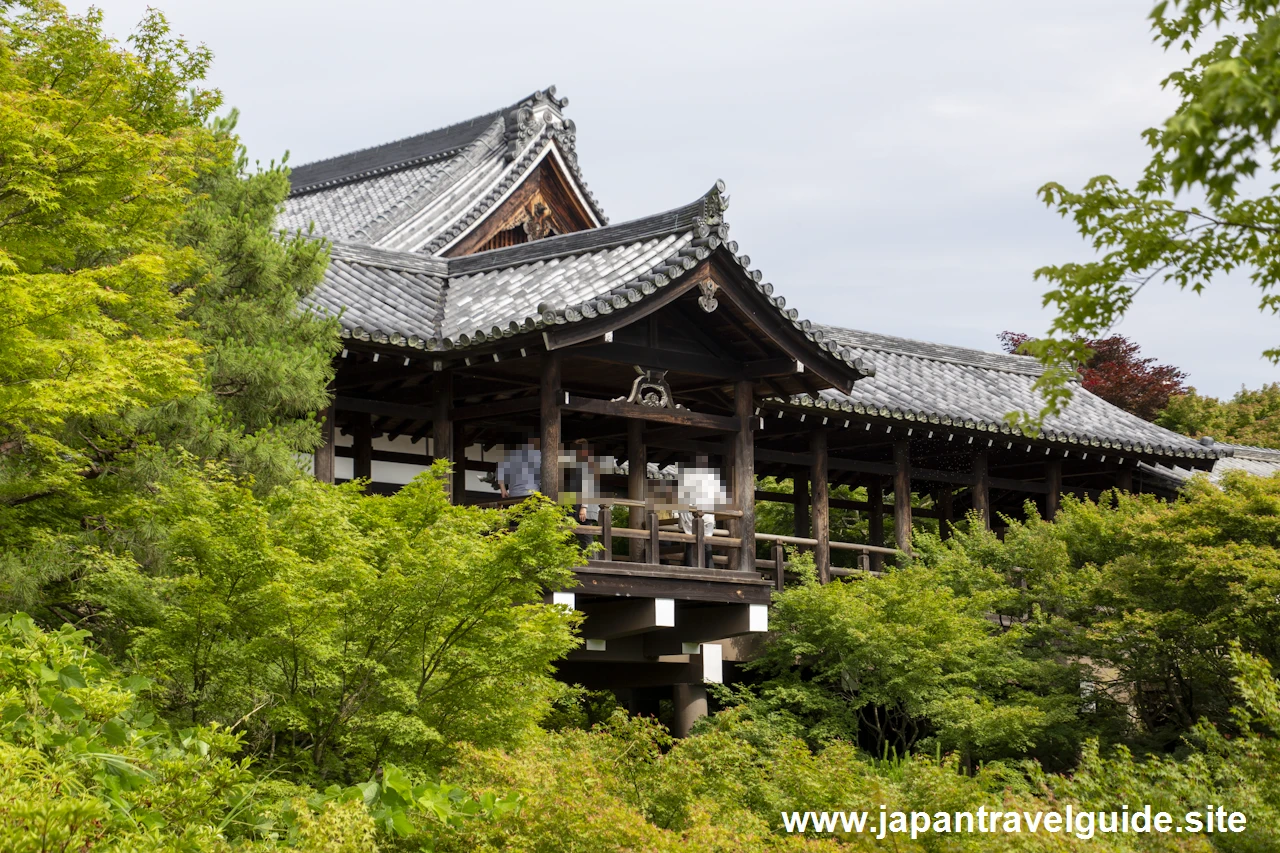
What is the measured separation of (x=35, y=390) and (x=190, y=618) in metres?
1.75

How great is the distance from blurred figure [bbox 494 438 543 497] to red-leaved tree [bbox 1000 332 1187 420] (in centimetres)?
2348

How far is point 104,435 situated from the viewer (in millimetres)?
10672

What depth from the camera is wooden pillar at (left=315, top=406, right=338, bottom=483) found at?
14180 millimetres

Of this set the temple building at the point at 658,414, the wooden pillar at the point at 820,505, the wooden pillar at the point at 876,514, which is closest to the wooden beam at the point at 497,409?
the temple building at the point at 658,414

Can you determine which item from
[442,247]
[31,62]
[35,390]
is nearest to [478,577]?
[35,390]

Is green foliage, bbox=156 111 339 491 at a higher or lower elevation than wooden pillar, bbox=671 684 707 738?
higher

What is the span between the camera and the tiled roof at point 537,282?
14.2 meters

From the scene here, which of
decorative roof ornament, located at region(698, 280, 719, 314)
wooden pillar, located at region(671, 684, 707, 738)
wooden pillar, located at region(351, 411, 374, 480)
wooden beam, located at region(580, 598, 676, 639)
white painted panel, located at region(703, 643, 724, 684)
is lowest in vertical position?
wooden pillar, located at region(671, 684, 707, 738)

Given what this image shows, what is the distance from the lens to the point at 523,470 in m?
14.9

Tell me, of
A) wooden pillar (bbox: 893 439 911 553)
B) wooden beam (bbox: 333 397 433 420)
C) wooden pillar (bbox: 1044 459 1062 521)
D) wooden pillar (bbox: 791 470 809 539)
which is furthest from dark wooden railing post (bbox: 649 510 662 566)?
wooden pillar (bbox: 1044 459 1062 521)

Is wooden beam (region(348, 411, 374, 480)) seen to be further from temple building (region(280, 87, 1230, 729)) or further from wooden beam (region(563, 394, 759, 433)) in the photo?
wooden beam (region(563, 394, 759, 433))

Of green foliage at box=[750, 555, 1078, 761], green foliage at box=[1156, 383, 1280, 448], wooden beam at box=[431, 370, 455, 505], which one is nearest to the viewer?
green foliage at box=[750, 555, 1078, 761]

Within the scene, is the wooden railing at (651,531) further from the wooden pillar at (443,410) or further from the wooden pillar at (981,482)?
the wooden pillar at (981,482)

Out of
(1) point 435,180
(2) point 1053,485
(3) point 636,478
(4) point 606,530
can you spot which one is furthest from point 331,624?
(1) point 435,180
